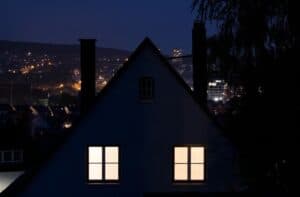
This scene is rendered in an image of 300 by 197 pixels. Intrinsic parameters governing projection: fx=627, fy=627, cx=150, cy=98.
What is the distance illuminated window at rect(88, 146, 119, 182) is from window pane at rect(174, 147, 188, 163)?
234 centimetres

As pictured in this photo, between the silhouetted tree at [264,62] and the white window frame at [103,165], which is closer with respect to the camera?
the silhouetted tree at [264,62]

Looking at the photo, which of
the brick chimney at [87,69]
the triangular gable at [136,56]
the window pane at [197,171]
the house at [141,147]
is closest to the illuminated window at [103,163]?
the house at [141,147]

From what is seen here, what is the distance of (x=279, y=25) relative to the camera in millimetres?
15141

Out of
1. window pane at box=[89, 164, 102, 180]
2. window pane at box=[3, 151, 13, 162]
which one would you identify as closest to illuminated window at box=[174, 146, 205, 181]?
window pane at box=[89, 164, 102, 180]

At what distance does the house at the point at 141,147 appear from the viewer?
24.2 metres

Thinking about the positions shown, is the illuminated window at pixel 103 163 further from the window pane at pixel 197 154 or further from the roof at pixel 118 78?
the window pane at pixel 197 154

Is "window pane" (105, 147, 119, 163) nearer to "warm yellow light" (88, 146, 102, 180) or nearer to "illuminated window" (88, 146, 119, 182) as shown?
"illuminated window" (88, 146, 119, 182)

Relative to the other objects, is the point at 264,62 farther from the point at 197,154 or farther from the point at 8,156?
the point at 8,156

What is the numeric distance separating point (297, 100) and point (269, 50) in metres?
1.60

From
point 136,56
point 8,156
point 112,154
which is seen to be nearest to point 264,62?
point 136,56

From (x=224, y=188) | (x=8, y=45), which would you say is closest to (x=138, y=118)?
(x=224, y=188)

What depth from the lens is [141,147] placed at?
24891 mm

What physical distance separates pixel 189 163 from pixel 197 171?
1.94 feet

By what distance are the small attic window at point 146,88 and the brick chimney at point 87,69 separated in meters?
2.66
